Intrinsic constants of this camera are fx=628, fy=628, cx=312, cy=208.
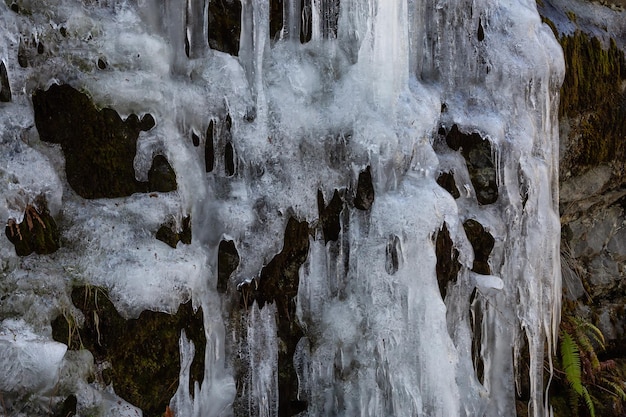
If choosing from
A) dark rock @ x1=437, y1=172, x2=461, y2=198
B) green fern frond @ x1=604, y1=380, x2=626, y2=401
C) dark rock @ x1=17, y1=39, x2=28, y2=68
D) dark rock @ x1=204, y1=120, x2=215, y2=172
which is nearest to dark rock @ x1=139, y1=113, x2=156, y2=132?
dark rock @ x1=204, y1=120, x2=215, y2=172

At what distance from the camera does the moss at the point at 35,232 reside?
2.34m

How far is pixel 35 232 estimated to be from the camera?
7.85 feet

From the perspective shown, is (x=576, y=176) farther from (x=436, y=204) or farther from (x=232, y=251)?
(x=232, y=251)

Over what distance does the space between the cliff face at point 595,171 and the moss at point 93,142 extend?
121 inches

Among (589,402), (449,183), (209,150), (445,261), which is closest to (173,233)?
(209,150)

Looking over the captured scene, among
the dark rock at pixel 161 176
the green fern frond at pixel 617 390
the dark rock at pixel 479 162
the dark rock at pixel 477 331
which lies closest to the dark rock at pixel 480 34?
the dark rock at pixel 479 162

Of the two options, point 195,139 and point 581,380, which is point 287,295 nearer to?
point 195,139

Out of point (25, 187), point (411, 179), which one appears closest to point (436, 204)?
point (411, 179)

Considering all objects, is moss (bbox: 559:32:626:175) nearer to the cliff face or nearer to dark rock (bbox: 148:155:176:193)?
the cliff face

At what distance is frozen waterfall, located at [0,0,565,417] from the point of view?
2.45 m

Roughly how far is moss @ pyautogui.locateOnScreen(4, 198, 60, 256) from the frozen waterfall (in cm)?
1

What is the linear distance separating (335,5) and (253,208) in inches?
44.4

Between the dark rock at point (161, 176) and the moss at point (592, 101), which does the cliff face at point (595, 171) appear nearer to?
the moss at point (592, 101)

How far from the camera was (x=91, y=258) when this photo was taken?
98.5 inches
